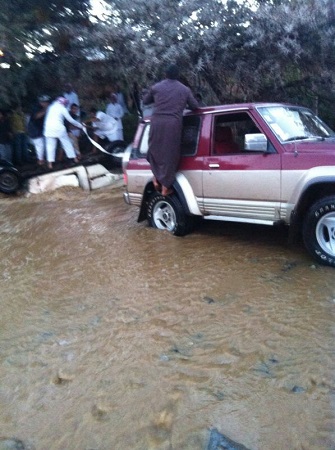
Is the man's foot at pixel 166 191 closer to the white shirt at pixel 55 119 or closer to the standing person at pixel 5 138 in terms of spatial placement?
the white shirt at pixel 55 119

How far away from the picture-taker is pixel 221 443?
288cm

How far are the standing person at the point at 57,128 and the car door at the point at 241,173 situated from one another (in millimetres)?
5873

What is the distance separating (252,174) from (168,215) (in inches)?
68.8

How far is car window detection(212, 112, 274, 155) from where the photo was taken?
19.8 feet

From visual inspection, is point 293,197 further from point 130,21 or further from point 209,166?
point 130,21

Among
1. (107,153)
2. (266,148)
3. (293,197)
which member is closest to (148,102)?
(266,148)

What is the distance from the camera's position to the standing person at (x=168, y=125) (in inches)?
256

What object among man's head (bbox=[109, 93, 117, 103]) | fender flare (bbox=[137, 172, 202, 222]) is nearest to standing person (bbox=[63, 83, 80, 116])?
man's head (bbox=[109, 93, 117, 103])

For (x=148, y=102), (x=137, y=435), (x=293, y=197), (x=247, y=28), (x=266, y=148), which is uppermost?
(x=247, y=28)

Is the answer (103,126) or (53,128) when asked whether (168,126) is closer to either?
(53,128)

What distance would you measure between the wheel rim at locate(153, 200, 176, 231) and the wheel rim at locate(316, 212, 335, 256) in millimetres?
2324

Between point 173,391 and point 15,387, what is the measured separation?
119 centimetres

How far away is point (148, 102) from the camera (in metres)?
6.81

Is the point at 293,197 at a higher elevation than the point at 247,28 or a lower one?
lower
